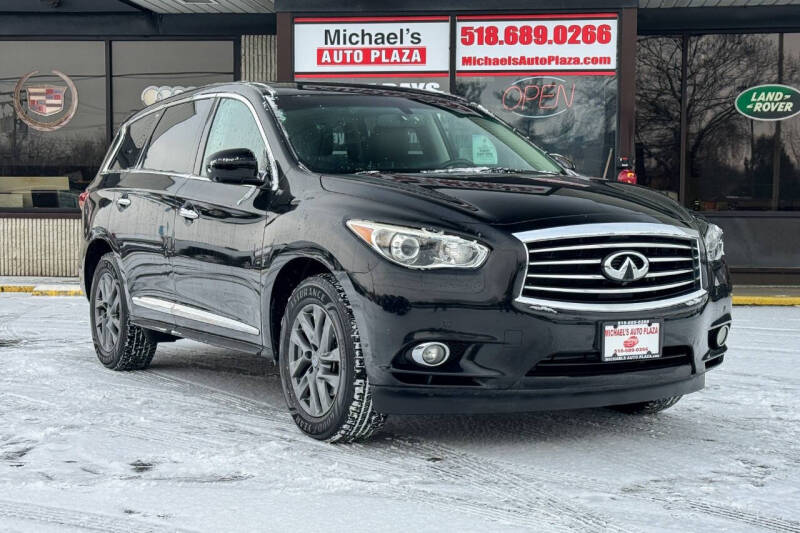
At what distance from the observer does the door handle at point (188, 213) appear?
22.3 ft

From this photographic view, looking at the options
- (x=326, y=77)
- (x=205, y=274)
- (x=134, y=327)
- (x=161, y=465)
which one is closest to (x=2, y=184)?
(x=326, y=77)

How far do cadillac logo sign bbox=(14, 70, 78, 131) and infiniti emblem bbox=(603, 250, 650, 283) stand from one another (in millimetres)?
13006

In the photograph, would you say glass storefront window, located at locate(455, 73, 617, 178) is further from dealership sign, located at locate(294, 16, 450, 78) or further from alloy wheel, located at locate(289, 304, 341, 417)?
alloy wheel, located at locate(289, 304, 341, 417)

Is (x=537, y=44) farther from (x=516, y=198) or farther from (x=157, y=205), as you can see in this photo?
(x=516, y=198)

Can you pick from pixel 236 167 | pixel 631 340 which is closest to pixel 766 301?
pixel 631 340

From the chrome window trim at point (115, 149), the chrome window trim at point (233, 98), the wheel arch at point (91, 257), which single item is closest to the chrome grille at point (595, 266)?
the chrome window trim at point (233, 98)

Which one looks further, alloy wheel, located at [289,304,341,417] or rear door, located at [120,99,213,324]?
rear door, located at [120,99,213,324]

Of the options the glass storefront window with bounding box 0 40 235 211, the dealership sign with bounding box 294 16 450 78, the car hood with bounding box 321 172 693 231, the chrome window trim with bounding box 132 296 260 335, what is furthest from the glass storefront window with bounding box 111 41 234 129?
the car hood with bounding box 321 172 693 231

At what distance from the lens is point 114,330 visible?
26.5 feet

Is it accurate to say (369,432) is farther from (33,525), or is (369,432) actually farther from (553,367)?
(33,525)

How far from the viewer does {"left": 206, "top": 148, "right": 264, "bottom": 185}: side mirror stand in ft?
20.4

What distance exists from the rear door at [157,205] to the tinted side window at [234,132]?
0.18m

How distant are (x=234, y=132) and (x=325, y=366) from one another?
1.82 meters

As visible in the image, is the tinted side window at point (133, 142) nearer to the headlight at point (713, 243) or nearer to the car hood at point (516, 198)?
the car hood at point (516, 198)
